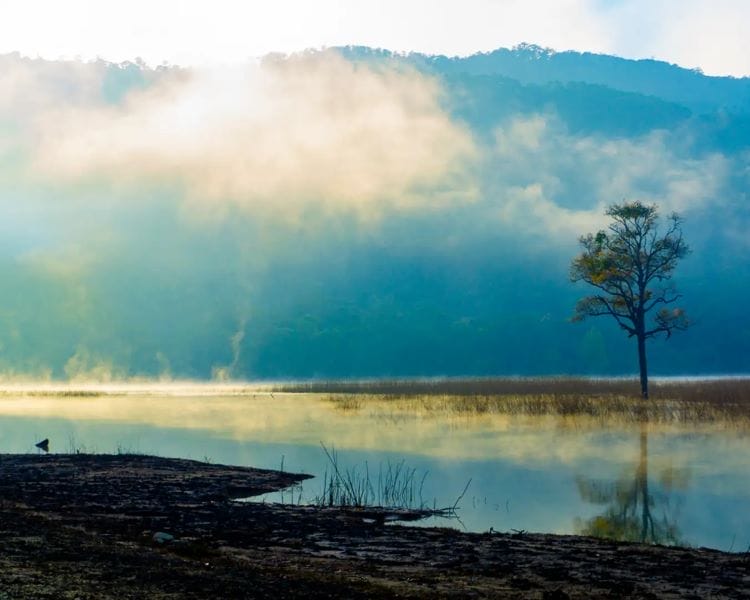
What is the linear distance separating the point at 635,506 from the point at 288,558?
622 inches

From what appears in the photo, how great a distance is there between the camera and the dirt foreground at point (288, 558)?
14117 mm

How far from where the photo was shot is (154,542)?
19.2 meters

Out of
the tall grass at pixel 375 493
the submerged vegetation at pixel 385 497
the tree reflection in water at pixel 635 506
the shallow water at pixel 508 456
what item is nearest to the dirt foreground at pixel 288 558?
the submerged vegetation at pixel 385 497

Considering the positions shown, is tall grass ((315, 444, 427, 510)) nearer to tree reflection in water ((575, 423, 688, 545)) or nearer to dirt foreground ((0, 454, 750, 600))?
dirt foreground ((0, 454, 750, 600))

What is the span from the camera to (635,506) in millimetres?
29938

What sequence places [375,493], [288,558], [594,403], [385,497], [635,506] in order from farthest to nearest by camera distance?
[594,403] → [375,493] → [385,497] → [635,506] → [288,558]

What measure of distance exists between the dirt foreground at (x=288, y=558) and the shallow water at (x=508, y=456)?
434 centimetres

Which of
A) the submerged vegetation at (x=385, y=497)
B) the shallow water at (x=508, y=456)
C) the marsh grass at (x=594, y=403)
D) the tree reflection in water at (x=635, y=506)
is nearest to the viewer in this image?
the tree reflection in water at (x=635, y=506)

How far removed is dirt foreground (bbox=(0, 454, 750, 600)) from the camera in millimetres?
14117

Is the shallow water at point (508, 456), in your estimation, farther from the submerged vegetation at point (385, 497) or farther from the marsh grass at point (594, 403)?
the marsh grass at point (594, 403)

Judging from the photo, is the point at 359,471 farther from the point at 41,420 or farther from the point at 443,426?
the point at 41,420

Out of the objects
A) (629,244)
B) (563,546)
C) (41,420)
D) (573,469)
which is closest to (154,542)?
(563,546)

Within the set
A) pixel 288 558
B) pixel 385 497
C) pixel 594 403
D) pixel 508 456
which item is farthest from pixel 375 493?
pixel 594 403

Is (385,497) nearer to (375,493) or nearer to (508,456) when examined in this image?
(375,493)
